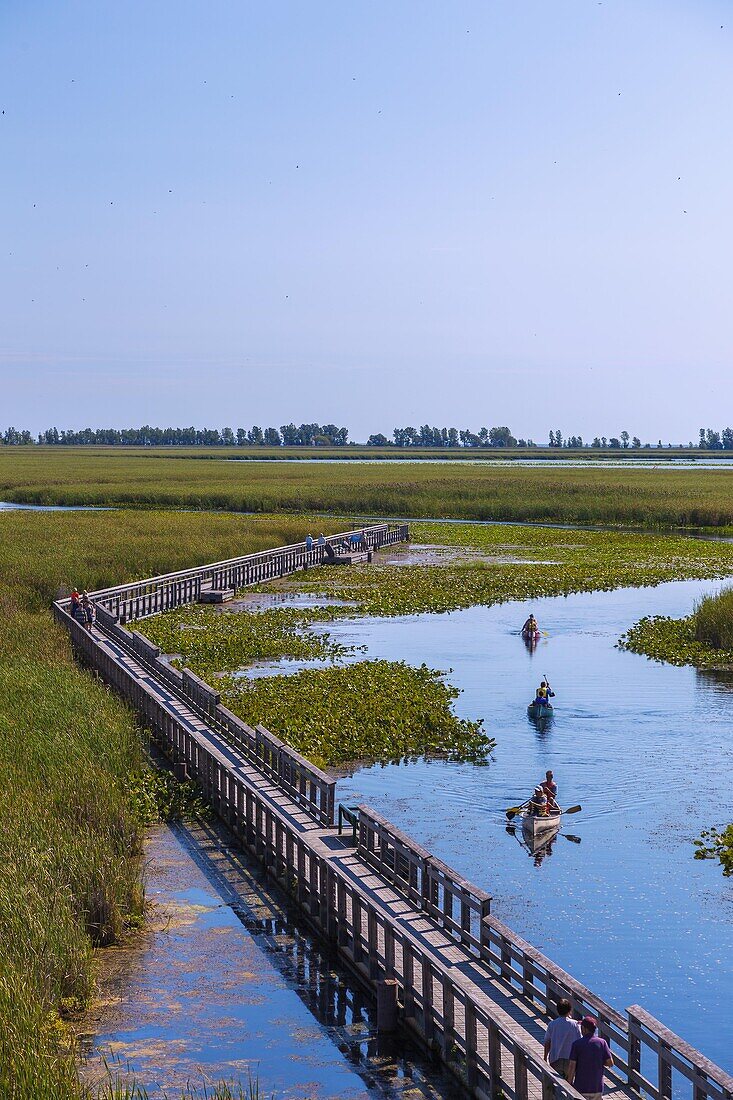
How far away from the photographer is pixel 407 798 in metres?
25.0

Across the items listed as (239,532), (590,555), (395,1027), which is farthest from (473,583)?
(395,1027)

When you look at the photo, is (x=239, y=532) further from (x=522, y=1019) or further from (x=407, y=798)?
(x=522, y=1019)

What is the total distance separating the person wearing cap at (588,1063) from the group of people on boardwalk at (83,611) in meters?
30.9

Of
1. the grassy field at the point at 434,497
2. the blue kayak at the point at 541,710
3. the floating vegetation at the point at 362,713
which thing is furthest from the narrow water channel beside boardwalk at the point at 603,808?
the grassy field at the point at 434,497

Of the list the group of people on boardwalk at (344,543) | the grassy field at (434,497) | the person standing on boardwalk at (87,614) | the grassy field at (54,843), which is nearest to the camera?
the grassy field at (54,843)

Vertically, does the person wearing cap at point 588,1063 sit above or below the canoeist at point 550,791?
above

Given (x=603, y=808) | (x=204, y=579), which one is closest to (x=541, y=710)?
(x=603, y=808)

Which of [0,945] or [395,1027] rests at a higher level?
[0,945]

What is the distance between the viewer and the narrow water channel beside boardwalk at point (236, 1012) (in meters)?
14.2

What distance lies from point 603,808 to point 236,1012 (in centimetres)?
1090

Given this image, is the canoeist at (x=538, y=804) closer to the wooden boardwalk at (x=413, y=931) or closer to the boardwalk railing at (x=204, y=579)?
the wooden boardwalk at (x=413, y=931)

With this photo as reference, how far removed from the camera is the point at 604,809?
24.5m

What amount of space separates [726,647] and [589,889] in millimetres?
23163

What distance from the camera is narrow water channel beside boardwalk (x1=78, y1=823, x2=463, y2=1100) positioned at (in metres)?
14.2
